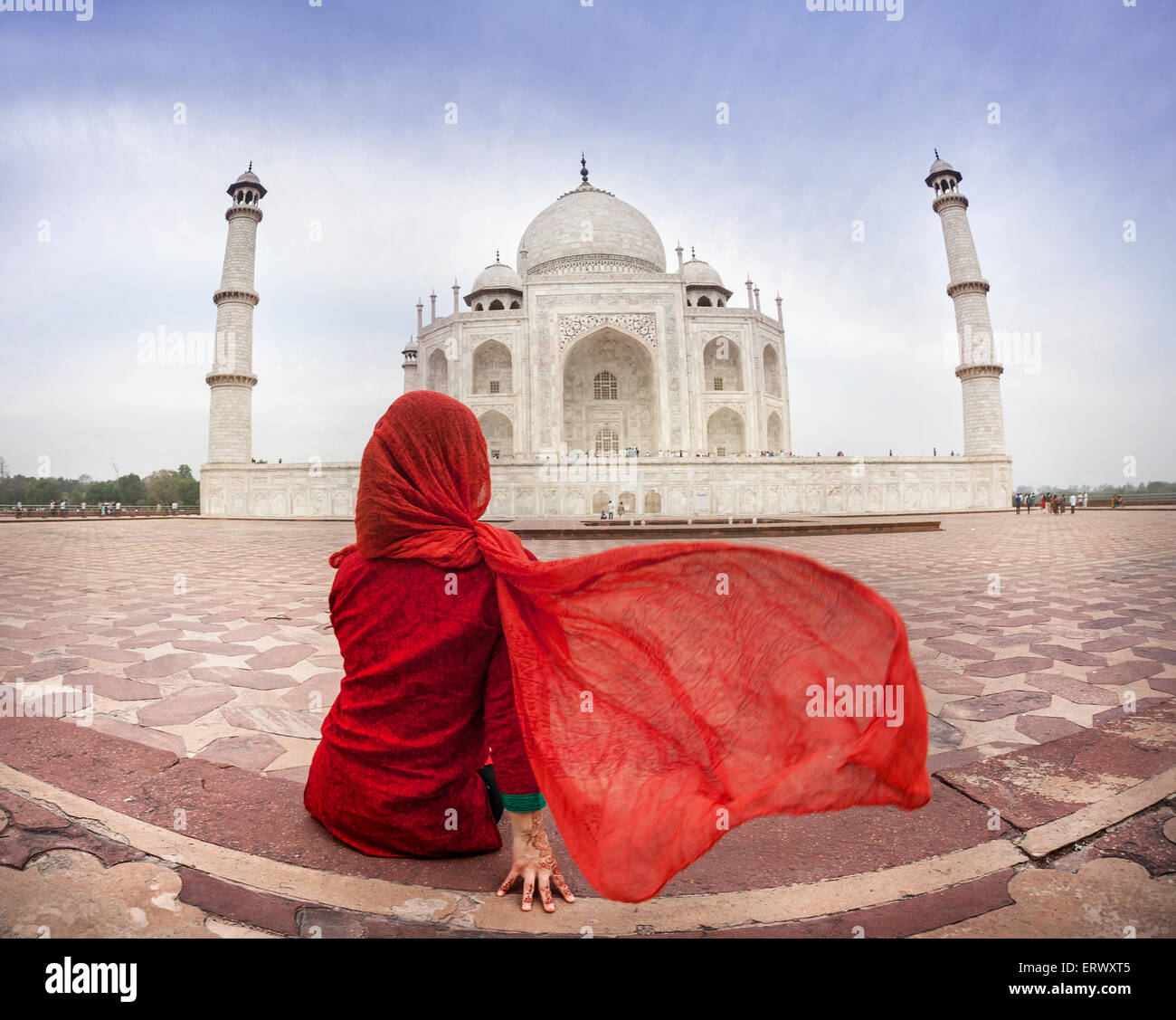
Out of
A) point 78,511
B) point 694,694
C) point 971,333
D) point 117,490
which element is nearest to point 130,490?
point 117,490

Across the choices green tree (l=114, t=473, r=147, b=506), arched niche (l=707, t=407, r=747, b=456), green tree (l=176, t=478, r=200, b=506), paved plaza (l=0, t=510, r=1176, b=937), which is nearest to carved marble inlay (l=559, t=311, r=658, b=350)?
arched niche (l=707, t=407, r=747, b=456)

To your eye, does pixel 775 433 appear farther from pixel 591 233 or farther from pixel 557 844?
pixel 557 844

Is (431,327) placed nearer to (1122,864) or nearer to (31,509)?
(31,509)

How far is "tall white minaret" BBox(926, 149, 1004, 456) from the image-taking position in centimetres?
2047

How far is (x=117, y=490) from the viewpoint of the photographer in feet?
112

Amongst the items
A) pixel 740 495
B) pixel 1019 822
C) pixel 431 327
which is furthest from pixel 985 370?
pixel 1019 822

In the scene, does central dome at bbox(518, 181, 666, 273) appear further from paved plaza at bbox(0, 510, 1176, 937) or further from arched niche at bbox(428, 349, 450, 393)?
paved plaza at bbox(0, 510, 1176, 937)

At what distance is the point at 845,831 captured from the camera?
4.19 feet

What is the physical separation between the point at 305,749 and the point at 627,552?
1.25 meters

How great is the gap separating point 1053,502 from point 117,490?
43.7 meters

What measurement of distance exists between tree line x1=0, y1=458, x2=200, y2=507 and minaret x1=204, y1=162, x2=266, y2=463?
1173cm

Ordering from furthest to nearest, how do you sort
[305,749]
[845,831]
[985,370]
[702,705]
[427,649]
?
1. [985,370]
2. [305,749]
3. [845,831]
4. [427,649]
5. [702,705]
